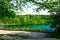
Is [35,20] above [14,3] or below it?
below

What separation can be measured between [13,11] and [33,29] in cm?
292

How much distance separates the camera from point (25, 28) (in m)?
15.3

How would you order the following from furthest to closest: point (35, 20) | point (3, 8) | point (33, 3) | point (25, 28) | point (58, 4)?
point (35, 20) → point (25, 28) → point (33, 3) → point (58, 4) → point (3, 8)

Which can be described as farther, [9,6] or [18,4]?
[18,4]

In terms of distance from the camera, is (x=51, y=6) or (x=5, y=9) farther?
(x=51, y=6)

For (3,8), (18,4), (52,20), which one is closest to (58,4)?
(52,20)

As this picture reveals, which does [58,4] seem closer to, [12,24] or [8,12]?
[8,12]

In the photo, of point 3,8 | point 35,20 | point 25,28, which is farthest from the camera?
point 35,20

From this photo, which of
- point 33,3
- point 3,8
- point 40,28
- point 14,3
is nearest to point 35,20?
point 40,28

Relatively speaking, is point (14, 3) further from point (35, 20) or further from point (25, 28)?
point (35, 20)

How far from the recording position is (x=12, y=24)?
16125 millimetres

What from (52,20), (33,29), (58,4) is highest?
(58,4)

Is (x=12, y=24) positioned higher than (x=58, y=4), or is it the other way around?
(x=58, y=4)

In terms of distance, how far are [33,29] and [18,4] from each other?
2565mm
